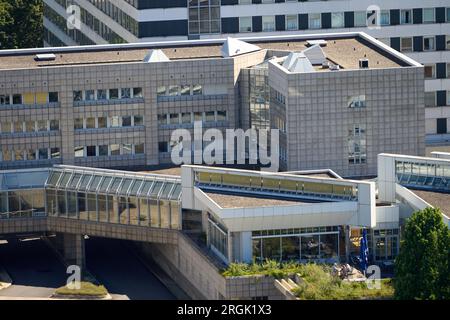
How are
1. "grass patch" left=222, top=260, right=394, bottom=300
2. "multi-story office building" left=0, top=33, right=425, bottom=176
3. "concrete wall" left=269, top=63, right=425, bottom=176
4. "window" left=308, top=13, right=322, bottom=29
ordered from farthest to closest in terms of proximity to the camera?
1. "window" left=308, top=13, right=322, bottom=29
2. "multi-story office building" left=0, top=33, right=425, bottom=176
3. "concrete wall" left=269, top=63, right=425, bottom=176
4. "grass patch" left=222, top=260, right=394, bottom=300

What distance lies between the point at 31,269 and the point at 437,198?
31.4 metres

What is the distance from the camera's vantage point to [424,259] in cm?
11331

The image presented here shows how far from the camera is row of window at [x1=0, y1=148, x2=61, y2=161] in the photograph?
485 feet

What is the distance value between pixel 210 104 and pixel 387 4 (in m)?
33.3

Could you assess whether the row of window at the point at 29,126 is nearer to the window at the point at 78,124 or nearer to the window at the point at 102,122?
the window at the point at 78,124

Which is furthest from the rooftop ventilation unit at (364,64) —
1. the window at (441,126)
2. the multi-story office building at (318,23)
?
the window at (441,126)

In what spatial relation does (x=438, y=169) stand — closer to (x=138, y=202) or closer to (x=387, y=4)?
(x=138, y=202)

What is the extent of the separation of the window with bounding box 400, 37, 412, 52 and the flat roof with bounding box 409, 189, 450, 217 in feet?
166

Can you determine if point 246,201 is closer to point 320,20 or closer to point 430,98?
point 320,20

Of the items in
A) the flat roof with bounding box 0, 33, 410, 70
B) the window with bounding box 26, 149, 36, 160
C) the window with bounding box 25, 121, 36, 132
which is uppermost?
the flat roof with bounding box 0, 33, 410, 70

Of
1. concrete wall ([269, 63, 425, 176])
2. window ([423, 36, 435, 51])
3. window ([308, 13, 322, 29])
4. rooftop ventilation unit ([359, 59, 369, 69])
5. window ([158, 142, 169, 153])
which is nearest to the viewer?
concrete wall ([269, 63, 425, 176])

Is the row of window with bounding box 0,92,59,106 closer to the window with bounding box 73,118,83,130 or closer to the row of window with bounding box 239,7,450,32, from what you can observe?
the window with bounding box 73,118,83,130

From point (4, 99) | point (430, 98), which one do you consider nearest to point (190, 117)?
point (4, 99)

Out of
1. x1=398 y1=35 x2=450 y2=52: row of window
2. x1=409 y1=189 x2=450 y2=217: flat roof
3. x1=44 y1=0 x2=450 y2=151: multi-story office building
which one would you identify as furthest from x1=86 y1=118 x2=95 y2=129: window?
x1=398 y1=35 x2=450 y2=52: row of window
